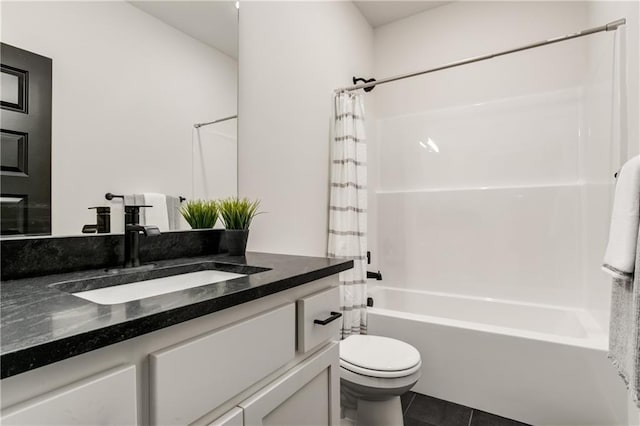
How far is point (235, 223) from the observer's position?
4.45ft

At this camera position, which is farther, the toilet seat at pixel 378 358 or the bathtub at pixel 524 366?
the bathtub at pixel 524 366

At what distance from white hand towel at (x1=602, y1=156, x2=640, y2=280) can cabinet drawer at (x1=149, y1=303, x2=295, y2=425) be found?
3.41ft

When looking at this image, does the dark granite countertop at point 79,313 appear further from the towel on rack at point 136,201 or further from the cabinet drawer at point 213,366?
the towel on rack at point 136,201

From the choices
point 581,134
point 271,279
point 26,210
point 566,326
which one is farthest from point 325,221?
point 581,134

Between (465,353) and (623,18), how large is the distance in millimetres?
1851

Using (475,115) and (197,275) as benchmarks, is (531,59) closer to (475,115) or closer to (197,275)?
(475,115)

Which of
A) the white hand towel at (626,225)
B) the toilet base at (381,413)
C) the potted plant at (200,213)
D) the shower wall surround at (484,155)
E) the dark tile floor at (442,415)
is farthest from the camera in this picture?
the shower wall surround at (484,155)

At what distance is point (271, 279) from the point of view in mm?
802

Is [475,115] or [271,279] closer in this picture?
[271,279]

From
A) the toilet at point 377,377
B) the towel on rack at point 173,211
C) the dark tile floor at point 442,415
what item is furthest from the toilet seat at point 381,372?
the towel on rack at point 173,211

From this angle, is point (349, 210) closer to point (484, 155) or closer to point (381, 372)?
point (381, 372)

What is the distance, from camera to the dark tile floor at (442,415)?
67.7 inches

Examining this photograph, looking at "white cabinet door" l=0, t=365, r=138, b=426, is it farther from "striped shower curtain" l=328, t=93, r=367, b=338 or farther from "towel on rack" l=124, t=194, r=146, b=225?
"striped shower curtain" l=328, t=93, r=367, b=338

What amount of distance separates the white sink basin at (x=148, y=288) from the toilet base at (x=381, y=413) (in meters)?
0.93
